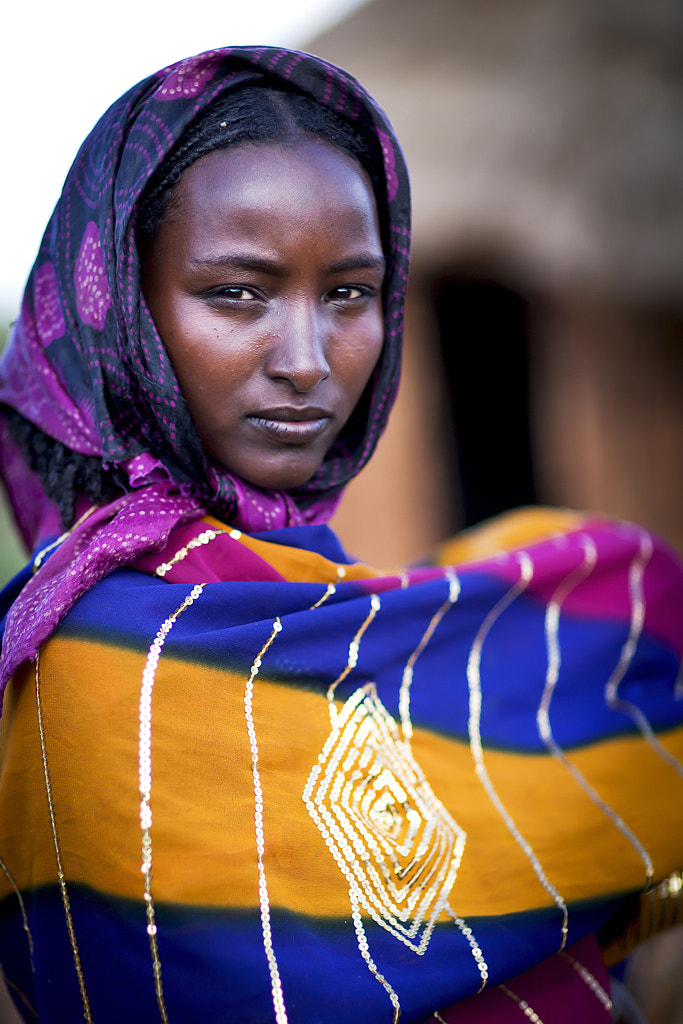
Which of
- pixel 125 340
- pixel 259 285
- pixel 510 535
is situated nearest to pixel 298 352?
pixel 259 285

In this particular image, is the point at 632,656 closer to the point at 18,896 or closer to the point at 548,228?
the point at 18,896

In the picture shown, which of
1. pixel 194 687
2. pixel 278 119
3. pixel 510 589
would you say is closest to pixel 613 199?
pixel 510 589

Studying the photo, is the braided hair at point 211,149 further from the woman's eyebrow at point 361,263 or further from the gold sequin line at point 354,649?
the gold sequin line at point 354,649

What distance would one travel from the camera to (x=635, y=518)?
4070 millimetres

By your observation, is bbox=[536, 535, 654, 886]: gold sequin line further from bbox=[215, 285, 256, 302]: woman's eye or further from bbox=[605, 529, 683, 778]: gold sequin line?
bbox=[215, 285, 256, 302]: woman's eye

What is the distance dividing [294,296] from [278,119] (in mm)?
235

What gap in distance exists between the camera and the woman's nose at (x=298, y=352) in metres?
1.07

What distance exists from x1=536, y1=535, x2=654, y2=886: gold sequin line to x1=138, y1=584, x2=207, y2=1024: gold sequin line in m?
0.73

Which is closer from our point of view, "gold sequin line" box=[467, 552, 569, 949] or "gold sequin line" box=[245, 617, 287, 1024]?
"gold sequin line" box=[245, 617, 287, 1024]

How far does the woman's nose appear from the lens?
1068 mm

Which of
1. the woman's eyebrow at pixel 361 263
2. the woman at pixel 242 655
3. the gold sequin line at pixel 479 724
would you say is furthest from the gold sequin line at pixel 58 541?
the gold sequin line at pixel 479 724

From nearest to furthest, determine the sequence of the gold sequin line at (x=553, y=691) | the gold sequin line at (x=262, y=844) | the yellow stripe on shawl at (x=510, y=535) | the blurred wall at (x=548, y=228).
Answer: the gold sequin line at (x=262, y=844) → the gold sequin line at (x=553, y=691) → the yellow stripe on shawl at (x=510, y=535) → the blurred wall at (x=548, y=228)

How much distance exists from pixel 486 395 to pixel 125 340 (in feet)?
12.2

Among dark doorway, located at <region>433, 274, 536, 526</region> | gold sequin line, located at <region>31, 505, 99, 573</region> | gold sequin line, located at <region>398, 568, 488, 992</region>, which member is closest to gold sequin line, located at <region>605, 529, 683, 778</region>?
gold sequin line, located at <region>398, 568, 488, 992</region>
